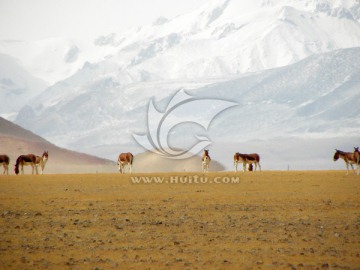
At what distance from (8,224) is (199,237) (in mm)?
7759

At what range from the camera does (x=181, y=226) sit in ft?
115

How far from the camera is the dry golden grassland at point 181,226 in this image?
28.9 m

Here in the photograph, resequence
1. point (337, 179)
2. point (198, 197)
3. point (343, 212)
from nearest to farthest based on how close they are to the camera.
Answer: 1. point (343, 212)
2. point (198, 197)
3. point (337, 179)

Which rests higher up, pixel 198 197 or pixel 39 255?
pixel 198 197

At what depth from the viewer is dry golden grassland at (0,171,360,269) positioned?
2892 cm

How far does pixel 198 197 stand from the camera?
147ft

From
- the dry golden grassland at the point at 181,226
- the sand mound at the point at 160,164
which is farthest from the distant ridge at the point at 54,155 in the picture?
the dry golden grassland at the point at 181,226

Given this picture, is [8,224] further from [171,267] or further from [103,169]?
[103,169]

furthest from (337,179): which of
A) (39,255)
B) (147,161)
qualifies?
(147,161)
